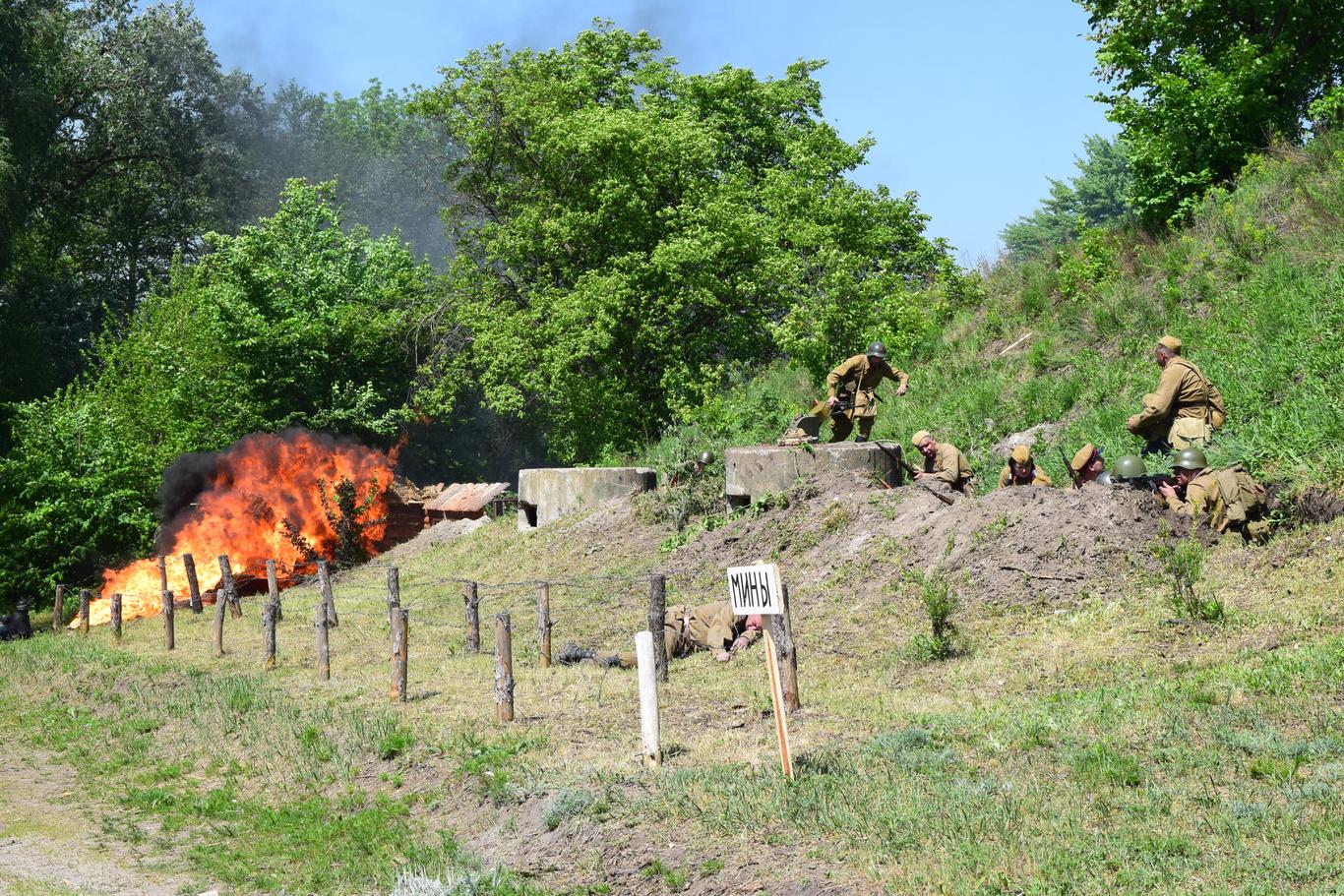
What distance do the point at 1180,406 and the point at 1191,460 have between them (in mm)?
1352

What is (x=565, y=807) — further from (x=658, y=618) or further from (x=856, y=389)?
(x=856, y=389)

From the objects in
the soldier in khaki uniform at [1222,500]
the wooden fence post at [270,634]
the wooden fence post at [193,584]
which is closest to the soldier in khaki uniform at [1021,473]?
the soldier in khaki uniform at [1222,500]

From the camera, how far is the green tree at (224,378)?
3216cm

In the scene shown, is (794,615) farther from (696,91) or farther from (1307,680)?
(696,91)

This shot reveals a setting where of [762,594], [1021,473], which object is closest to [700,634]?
[1021,473]

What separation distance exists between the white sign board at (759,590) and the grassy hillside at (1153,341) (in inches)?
302

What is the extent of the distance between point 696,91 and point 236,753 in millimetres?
33867

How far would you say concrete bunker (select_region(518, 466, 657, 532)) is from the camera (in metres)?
27.6

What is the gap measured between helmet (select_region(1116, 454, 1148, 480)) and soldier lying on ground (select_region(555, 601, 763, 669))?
4665 mm

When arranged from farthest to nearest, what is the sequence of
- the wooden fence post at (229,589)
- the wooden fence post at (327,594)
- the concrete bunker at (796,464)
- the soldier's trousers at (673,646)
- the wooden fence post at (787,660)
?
the wooden fence post at (229,589) < the concrete bunker at (796,464) < the wooden fence post at (327,594) < the soldier's trousers at (673,646) < the wooden fence post at (787,660)

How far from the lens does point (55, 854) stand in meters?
10.2

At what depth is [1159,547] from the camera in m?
12.2

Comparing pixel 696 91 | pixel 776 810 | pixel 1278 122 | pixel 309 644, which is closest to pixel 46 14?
pixel 696 91

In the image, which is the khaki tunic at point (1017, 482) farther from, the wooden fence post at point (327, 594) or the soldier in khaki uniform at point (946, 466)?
the wooden fence post at point (327, 594)
